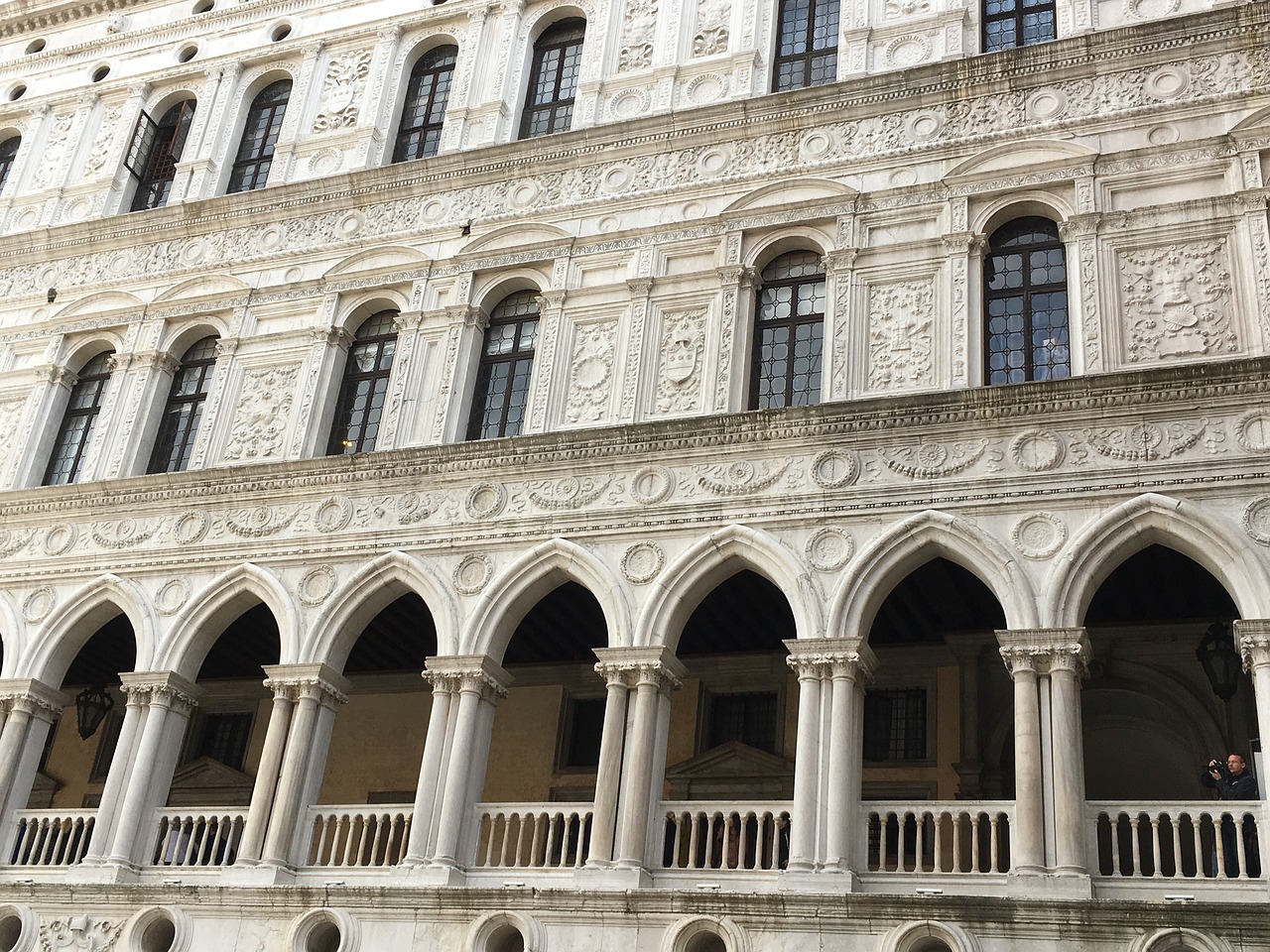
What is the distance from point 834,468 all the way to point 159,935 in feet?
25.3

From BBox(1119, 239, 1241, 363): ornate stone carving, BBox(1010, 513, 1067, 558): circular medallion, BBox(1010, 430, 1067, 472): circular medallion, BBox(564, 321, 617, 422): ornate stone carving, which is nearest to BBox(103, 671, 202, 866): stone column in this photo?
BBox(564, 321, 617, 422): ornate stone carving

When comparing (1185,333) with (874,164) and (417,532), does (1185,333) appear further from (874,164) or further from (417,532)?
(417,532)

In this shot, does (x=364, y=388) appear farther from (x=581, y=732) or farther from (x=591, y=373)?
(x=581, y=732)

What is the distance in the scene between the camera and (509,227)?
1589cm

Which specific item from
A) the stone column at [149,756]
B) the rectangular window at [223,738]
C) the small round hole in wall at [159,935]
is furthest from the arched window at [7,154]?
the small round hole in wall at [159,935]

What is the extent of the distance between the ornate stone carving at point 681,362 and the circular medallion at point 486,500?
1.81 meters

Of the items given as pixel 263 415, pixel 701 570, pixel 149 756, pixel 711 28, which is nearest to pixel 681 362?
pixel 701 570

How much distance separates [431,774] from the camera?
12852 mm

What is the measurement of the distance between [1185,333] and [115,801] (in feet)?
36.4

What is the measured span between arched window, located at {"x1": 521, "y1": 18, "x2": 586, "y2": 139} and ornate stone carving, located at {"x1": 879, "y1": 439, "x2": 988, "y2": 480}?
21.8ft

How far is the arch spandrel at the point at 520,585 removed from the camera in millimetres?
13273

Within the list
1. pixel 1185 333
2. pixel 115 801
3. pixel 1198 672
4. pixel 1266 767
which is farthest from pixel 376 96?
pixel 1266 767

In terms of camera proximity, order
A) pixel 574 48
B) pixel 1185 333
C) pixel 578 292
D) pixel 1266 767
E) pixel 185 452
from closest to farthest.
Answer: pixel 1266 767, pixel 1185 333, pixel 578 292, pixel 185 452, pixel 574 48

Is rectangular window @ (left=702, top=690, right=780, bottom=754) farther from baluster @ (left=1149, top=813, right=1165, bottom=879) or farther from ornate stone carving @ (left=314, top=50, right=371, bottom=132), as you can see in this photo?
ornate stone carving @ (left=314, top=50, right=371, bottom=132)
